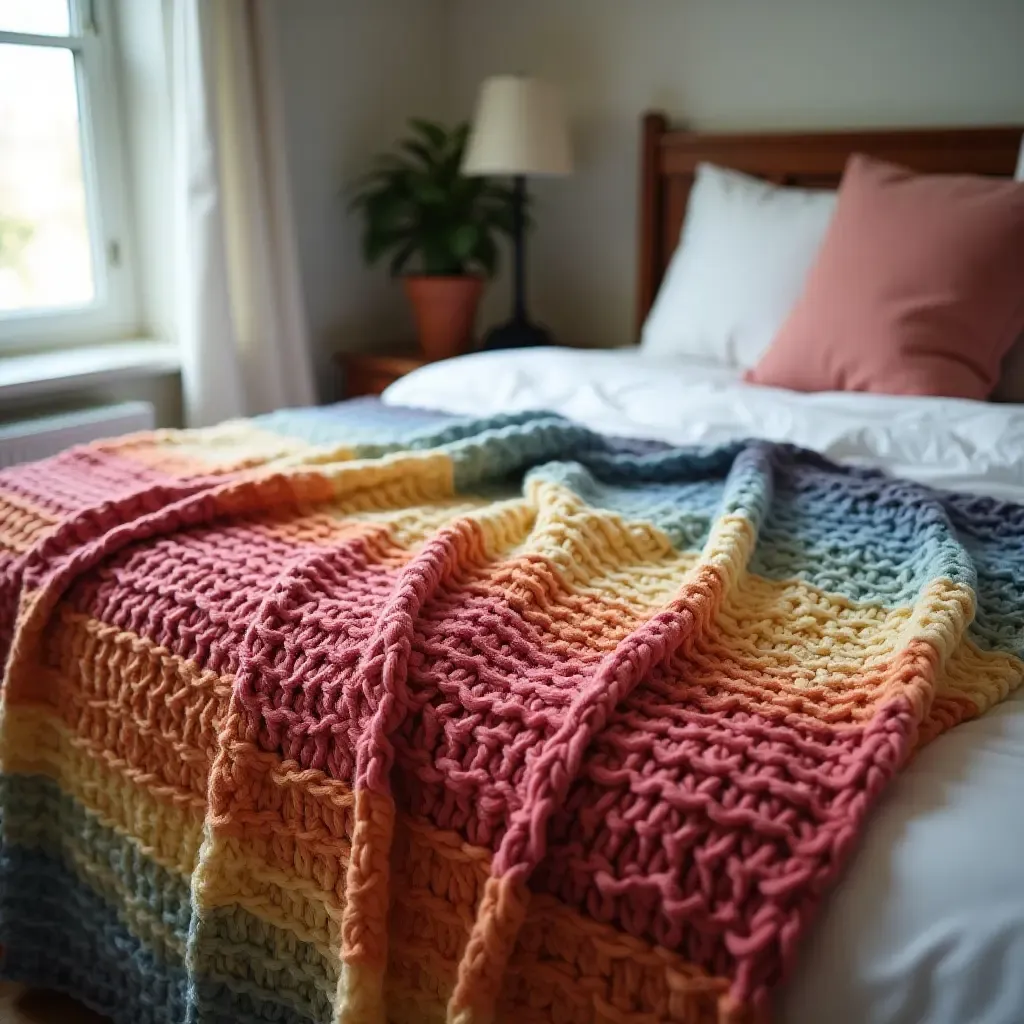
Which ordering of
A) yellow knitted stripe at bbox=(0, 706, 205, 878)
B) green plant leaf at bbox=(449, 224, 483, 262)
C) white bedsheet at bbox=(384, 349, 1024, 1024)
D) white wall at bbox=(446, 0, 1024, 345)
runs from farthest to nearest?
1. green plant leaf at bbox=(449, 224, 483, 262)
2. white wall at bbox=(446, 0, 1024, 345)
3. yellow knitted stripe at bbox=(0, 706, 205, 878)
4. white bedsheet at bbox=(384, 349, 1024, 1024)

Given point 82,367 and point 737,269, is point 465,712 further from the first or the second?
point 82,367

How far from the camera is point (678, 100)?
2791 millimetres

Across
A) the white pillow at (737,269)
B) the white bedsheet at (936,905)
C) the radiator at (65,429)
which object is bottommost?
the white bedsheet at (936,905)

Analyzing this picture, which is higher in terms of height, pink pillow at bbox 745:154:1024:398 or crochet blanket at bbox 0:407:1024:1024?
pink pillow at bbox 745:154:1024:398

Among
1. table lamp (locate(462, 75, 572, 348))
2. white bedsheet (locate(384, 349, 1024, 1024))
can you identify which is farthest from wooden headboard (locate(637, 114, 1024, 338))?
white bedsheet (locate(384, 349, 1024, 1024))

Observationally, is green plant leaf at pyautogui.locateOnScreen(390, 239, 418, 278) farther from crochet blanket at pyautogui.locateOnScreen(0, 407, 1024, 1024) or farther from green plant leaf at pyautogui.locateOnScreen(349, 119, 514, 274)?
crochet blanket at pyautogui.locateOnScreen(0, 407, 1024, 1024)

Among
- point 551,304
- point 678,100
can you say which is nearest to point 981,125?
point 678,100

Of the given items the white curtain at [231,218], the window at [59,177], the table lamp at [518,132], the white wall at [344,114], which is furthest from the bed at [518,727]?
the white wall at [344,114]

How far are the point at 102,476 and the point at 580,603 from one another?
2.60 feet

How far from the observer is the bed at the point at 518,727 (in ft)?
2.48

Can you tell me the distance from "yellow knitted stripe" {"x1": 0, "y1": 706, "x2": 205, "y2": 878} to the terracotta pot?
1812 mm

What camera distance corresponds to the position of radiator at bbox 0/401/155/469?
2205 mm

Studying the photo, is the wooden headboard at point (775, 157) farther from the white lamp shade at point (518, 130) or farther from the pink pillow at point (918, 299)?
the pink pillow at point (918, 299)

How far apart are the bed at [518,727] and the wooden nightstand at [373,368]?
1210mm
